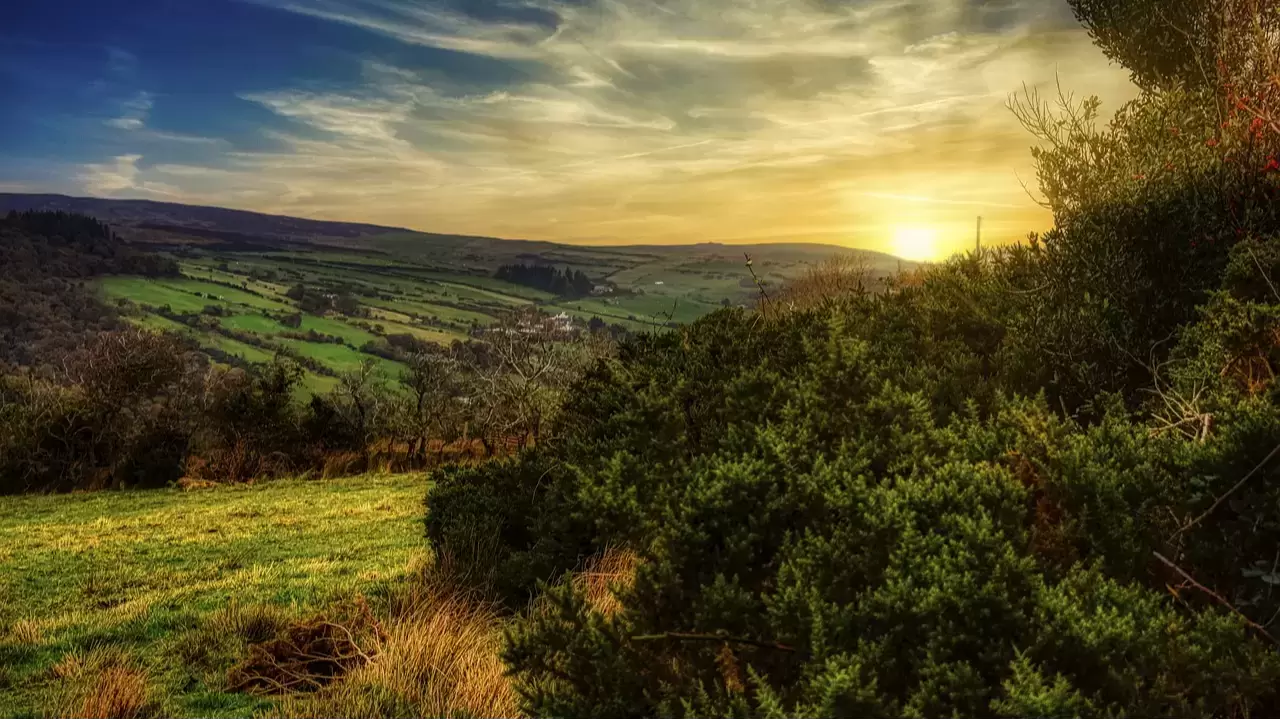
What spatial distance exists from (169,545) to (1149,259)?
1968 centimetres

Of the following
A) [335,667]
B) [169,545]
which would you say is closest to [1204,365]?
[335,667]

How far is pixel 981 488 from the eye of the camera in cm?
495

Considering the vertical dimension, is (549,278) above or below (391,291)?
above

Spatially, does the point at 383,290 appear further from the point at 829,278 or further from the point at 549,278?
the point at 829,278

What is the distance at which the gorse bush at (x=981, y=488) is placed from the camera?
4.09 meters

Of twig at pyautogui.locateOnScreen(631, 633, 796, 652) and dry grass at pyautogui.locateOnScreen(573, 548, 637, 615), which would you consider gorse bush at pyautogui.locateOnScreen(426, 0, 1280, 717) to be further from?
dry grass at pyautogui.locateOnScreen(573, 548, 637, 615)

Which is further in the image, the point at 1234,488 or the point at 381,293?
the point at 381,293

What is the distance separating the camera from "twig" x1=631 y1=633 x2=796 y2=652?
4281mm

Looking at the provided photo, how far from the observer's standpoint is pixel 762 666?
4.46 m

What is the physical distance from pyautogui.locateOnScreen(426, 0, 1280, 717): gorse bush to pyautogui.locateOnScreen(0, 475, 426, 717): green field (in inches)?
95.6

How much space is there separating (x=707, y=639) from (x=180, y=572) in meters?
14.4

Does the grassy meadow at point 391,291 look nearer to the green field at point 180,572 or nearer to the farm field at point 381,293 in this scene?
the farm field at point 381,293

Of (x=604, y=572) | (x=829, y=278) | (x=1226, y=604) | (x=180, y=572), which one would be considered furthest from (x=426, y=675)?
(x=829, y=278)

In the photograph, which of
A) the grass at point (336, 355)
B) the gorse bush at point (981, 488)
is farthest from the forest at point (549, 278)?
the gorse bush at point (981, 488)
